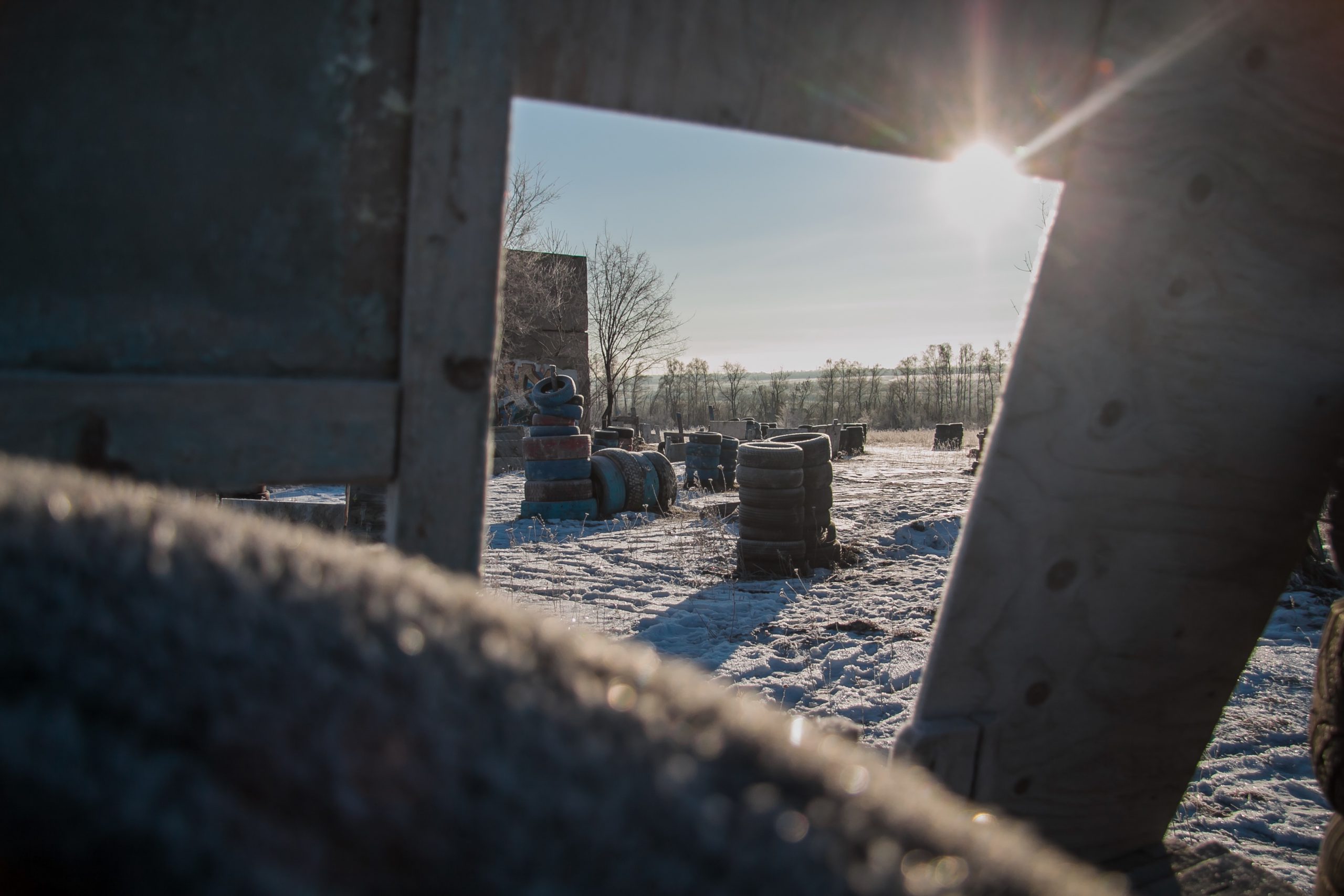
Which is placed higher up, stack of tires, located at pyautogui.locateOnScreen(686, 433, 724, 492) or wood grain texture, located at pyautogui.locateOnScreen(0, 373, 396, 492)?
wood grain texture, located at pyautogui.locateOnScreen(0, 373, 396, 492)

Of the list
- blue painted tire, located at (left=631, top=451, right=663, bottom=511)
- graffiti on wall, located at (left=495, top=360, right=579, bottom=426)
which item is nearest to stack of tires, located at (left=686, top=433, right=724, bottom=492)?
blue painted tire, located at (left=631, top=451, right=663, bottom=511)

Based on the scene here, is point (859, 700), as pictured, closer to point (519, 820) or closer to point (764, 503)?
point (764, 503)

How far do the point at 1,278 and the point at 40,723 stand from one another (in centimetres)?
111

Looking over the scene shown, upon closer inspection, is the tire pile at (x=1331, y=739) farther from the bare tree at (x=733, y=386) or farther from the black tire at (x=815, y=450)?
the bare tree at (x=733, y=386)

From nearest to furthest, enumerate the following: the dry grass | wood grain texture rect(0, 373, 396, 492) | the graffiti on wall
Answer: wood grain texture rect(0, 373, 396, 492) → the graffiti on wall → the dry grass

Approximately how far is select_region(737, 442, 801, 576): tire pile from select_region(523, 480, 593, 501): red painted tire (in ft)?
11.4

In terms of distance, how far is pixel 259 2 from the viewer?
1.18m

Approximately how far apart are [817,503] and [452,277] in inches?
262

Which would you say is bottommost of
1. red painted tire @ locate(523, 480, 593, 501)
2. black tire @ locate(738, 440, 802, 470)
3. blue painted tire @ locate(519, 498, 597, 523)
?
blue painted tire @ locate(519, 498, 597, 523)

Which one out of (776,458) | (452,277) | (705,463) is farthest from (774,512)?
(705,463)

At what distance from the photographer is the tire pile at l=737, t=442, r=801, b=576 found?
7.17 m

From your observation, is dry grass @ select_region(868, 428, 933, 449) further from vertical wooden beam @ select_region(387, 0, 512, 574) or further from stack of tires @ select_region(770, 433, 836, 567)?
vertical wooden beam @ select_region(387, 0, 512, 574)

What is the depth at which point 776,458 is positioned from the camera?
283 inches

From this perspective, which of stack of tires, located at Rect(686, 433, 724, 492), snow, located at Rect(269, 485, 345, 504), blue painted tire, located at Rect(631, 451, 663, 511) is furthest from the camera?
stack of tires, located at Rect(686, 433, 724, 492)
